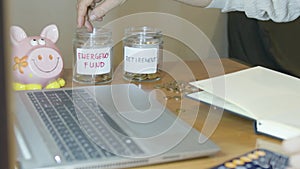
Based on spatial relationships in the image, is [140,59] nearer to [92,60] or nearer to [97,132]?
[92,60]

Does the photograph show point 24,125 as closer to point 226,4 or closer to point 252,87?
point 252,87

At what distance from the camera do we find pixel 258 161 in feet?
1.91

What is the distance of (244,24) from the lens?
6.42 feet

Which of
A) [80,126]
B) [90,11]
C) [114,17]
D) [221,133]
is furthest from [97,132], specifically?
[114,17]

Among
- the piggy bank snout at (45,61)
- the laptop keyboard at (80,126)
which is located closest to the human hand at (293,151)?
the laptop keyboard at (80,126)

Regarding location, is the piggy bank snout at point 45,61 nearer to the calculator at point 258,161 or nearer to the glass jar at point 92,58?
the glass jar at point 92,58

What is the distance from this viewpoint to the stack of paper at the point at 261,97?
2.30ft

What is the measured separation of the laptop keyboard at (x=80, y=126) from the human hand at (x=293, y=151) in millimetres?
193

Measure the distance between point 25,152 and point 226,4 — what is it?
627mm

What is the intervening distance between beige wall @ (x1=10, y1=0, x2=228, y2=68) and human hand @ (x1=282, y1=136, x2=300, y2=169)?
0.94 metres

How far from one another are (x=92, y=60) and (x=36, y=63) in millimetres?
119

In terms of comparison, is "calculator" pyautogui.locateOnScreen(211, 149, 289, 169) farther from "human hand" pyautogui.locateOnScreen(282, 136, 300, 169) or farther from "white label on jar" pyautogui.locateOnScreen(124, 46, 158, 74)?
"white label on jar" pyautogui.locateOnScreen(124, 46, 158, 74)

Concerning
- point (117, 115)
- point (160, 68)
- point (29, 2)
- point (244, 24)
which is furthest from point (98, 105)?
point (244, 24)

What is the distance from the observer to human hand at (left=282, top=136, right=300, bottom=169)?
1.66 ft
